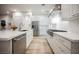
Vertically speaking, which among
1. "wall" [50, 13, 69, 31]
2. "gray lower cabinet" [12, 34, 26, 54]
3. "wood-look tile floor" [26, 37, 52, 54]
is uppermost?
"wall" [50, 13, 69, 31]

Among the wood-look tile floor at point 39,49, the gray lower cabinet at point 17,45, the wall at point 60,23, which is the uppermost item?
the wall at point 60,23

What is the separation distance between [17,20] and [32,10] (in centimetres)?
245

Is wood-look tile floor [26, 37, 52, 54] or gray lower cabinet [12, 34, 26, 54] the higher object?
gray lower cabinet [12, 34, 26, 54]

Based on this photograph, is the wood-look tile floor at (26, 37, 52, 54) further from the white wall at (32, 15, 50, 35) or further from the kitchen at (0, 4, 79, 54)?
the white wall at (32, 15, 50, 35)

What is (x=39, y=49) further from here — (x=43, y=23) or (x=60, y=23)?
(x=43, y=23)

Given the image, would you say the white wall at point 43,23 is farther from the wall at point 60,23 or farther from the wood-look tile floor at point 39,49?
the wood-look tile floor at point 39,49

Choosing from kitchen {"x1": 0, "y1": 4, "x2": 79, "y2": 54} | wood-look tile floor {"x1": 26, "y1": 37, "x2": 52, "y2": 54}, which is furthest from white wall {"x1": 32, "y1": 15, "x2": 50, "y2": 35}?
Answer: wood-look tile floor {"x1": 26, "y1": 37, "x2": 52, "y2": 54}

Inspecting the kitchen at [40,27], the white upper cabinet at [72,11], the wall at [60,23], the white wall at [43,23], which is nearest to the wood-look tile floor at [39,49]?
the kitchen at [40,27]

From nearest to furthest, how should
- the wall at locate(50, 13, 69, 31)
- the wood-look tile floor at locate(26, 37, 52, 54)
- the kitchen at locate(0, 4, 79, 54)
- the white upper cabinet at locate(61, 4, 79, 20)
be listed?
the kitchen at locate(0, 4, 79, 54) < the white upper cabinet at locate(61, 4, 79, 20) < the wood-look tile floor at locate(26, 37, 52, 54) < the wall at locate(50, 13, 69, 31)

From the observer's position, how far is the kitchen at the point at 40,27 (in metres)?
1.65

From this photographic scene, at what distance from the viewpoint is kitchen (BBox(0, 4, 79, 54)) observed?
64.9 inches

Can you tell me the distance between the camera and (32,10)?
8.14 meters

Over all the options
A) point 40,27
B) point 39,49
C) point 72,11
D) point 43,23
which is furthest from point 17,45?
point 43,23
